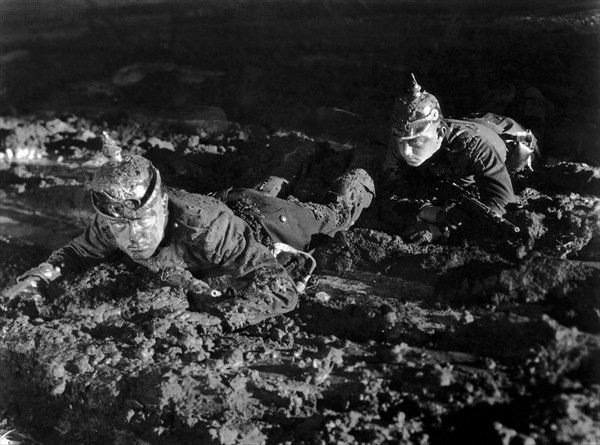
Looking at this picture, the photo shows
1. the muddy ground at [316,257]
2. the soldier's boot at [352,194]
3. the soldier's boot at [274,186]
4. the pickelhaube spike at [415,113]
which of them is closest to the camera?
the muddy ground at [316,257]

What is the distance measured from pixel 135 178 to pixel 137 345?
1.00 metres

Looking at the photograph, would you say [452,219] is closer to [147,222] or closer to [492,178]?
[492,178]

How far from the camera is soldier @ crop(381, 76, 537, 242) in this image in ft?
13.2

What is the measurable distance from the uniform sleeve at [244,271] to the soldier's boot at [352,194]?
803 millimetres

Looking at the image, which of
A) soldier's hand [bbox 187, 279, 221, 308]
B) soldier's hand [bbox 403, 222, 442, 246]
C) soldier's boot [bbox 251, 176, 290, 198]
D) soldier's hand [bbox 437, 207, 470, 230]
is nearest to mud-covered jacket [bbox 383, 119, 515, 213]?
soldier's hand [bbox 437, 207, 470, 230]

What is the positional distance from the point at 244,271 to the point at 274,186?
1068 mm

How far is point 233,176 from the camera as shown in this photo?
5.13 meters

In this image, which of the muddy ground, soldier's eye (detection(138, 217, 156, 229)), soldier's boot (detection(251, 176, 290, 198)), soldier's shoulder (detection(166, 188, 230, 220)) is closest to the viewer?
the muddy ground

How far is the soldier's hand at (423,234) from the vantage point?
3994 millimetres

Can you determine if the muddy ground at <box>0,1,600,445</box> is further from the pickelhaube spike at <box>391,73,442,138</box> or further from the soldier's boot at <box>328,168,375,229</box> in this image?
the pickelhaube spike at <box>391,73,442,138</box>

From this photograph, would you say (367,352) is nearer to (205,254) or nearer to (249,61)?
(205,254)

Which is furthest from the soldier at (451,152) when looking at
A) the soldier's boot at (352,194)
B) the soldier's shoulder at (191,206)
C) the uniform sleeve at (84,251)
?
the uniform sleeve at (84,251)

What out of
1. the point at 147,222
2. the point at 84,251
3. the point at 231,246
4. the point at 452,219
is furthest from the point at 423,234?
the point at 84,251

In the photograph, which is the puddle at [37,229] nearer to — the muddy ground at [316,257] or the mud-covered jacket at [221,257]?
the muddy ground at [316,257]
